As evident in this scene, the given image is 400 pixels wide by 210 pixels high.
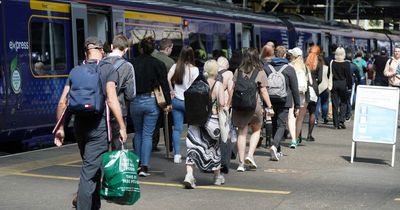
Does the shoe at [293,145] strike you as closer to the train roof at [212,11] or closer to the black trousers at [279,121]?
the black trousers at [279,121]

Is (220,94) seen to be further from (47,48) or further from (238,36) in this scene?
(238,36)

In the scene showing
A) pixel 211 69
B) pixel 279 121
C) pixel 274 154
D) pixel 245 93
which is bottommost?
pixel 274 154

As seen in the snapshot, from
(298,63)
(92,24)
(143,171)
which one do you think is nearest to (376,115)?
(298,63)

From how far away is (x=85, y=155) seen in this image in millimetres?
6824

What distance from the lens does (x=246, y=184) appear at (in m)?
9.55

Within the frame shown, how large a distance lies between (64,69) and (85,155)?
6.92m

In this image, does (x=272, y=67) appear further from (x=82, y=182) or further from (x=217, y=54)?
(x=217, y=54)

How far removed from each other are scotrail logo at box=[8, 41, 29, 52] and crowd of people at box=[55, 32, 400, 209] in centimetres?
233

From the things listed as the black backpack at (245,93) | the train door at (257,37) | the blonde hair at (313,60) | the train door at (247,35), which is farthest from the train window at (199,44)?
the black backpack at (245,93)

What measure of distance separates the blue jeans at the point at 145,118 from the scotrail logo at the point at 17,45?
9.88ft

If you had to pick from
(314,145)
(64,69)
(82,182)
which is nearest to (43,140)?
(64,69)

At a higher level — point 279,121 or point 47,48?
point 47,48

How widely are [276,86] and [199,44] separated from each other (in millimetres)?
7518

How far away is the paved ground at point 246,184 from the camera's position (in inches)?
325
